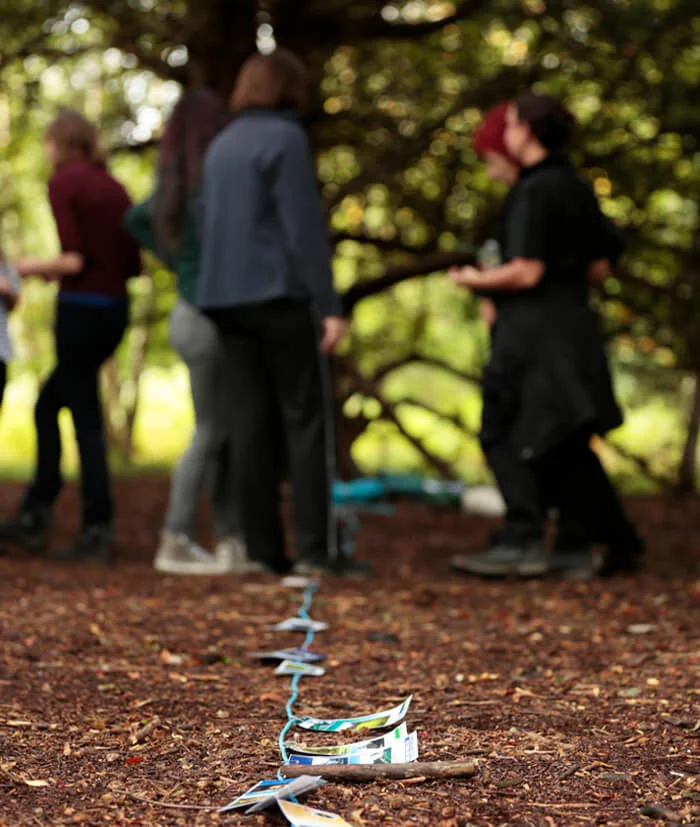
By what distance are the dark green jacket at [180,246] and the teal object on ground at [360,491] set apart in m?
2.73

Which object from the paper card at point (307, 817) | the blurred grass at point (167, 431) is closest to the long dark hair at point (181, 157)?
the paper card at point (307, 817)

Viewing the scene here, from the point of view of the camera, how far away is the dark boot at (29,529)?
5090 millimetres

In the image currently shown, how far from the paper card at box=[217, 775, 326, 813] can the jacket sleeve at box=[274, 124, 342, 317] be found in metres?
2.44

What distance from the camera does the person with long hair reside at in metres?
4.59

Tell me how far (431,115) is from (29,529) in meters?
3.19

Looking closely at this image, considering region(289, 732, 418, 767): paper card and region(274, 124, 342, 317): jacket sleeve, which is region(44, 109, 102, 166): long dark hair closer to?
region(274, 124, 342, 317): jacket sleeve

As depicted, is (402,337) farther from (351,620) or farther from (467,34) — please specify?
(351,620)

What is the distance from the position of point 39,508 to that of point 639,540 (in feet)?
8.14

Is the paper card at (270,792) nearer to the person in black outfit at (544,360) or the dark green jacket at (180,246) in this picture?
the person in black outfit at (544,360)

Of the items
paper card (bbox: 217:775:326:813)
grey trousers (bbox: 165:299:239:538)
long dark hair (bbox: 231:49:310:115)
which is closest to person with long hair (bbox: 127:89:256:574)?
grey trousers (bbox: 165:299:239:538)

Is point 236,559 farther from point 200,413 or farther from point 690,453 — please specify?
point 690,453

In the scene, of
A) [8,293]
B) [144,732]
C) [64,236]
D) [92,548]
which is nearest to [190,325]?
[64,236]

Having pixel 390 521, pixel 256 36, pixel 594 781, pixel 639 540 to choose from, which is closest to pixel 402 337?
pixel 390 521

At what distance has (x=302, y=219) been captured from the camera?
4.35 m
